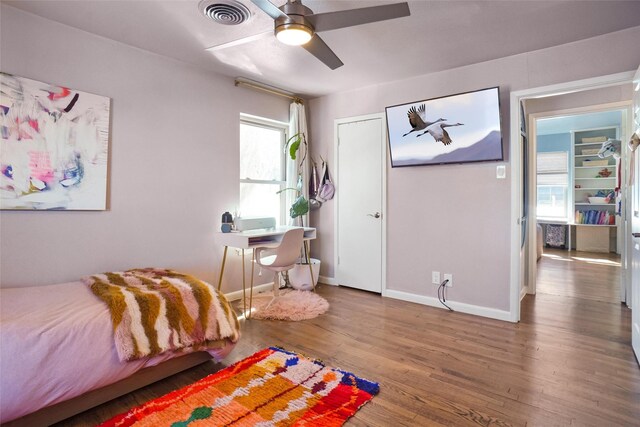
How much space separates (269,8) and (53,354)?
2.02 m

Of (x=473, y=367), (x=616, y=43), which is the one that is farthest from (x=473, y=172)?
(x=473, y=367)

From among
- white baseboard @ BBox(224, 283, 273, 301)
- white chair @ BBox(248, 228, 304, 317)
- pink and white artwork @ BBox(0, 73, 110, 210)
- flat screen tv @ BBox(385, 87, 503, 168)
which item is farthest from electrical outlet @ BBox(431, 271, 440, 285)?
pink and white artwork @ BBox(0, 73, 110, 210)

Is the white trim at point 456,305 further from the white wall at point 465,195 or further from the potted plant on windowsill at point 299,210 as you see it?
the potted plant on windowsill at point 299,210

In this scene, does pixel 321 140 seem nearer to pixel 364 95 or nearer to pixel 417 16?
pixel 364 95

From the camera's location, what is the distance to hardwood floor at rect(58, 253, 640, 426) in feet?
6.01

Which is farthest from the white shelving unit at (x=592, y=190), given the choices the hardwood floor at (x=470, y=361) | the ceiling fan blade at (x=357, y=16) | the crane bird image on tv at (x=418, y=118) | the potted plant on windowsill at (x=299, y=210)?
the ceiling fan blade at (x=357, y=16)

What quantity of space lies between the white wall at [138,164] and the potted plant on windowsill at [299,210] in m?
0.61

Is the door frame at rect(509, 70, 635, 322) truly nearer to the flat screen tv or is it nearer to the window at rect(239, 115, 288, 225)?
the flat screen tv

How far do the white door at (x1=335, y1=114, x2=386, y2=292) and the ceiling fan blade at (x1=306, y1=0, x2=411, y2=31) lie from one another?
209 cm

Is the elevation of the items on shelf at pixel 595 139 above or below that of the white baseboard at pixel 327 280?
above

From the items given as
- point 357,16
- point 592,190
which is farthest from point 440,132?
point 592,190

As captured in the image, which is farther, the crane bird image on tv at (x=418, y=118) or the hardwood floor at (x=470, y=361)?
the crane bird image on tv at (x=418, y=118)

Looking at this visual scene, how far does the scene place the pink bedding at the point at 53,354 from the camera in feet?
4.98

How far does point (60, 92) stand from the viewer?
256cm
